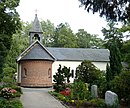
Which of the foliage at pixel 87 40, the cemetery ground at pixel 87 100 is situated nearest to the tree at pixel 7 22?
the cemetery ground at pixel 87 100

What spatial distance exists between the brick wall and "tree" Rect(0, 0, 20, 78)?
31.0 feet

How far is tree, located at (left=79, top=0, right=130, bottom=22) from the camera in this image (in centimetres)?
1173

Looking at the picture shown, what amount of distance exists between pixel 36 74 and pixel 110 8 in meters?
32.9

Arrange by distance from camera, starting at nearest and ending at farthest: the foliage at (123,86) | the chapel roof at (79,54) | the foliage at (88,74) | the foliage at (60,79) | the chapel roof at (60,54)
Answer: the foliage at (123,86) → the foliage at (60,79) → the foliage at (88,74) → the chapel roof at (60,54) → the chapel roof at (79,54)

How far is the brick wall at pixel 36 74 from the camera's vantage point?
43.8 m

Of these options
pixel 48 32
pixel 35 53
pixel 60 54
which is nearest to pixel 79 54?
pixel 60 54

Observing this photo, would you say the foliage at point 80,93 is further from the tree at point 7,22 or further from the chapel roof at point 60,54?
the chapel roof at point 60,54

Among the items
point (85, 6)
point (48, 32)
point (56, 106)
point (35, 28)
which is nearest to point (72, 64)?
point (35, 28)

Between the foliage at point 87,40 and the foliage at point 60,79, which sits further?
the foliage at point 87,40

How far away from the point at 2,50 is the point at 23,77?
442 inches

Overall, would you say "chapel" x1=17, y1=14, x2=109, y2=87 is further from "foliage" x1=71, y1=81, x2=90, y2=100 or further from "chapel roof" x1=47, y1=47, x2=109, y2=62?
"foliage" x1=71, y1=81, x2=90, y2=100

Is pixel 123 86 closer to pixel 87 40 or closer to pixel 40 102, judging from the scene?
pixel 40 102

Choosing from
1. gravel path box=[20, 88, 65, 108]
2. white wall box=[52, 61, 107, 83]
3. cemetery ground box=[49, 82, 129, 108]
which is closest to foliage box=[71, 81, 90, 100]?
cemetery ground box=[49, 82, 129, 108]

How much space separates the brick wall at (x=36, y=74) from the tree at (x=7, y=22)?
31.0ft
